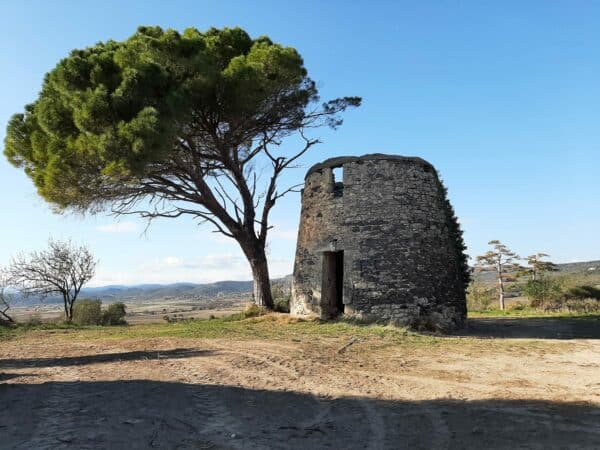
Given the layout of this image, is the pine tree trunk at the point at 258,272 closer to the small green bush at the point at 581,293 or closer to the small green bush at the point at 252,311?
the small green bush at the point at 252,311

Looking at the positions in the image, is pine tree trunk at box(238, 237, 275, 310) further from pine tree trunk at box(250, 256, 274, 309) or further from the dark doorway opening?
the dark doorway opening

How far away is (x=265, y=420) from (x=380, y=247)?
26.9 ft

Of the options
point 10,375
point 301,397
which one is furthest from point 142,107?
point 301,397

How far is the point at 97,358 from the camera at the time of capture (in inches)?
311

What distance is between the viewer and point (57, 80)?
12.9m

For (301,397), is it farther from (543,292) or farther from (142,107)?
(543,292)

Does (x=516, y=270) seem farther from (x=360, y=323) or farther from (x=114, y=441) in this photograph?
(x=114, y=441)

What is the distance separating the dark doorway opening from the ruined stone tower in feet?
0.09

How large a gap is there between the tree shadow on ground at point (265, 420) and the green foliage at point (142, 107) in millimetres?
7779

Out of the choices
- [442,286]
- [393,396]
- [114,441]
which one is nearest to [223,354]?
[393,396]

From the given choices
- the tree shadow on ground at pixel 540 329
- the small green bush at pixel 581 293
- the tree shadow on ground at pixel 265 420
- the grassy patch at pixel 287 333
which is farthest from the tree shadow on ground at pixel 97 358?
the small green bush at pixel 581 293

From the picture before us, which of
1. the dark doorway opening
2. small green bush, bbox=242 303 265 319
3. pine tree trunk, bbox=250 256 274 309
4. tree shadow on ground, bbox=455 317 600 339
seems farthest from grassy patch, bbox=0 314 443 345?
tree shadow on ground, bbox=455 317 600 339

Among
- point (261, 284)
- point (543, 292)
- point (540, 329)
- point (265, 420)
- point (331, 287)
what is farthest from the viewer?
point (543, 292)

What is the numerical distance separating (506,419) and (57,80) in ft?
44.2
